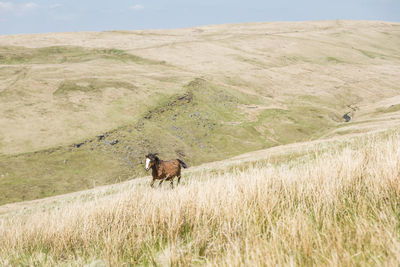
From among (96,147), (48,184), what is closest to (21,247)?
(48,184)

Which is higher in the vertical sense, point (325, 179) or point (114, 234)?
point (325, 179)

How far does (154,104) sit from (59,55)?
74.6 meters

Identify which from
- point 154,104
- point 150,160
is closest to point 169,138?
point 154,104

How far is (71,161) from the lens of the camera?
59250 mm

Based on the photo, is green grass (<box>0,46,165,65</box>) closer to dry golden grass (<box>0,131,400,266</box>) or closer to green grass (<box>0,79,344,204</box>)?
green grass (<box>0,79,344,204</box>)

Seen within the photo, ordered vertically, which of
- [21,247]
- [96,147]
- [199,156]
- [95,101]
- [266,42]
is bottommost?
[199,156]

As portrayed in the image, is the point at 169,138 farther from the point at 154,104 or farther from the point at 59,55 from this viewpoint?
the point at 59,55

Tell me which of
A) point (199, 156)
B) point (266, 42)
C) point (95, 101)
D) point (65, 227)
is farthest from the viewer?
point (266, 42)

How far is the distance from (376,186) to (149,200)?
13.5 feet

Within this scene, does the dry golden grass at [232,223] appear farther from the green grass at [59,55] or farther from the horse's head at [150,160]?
the green grass at [59,55]

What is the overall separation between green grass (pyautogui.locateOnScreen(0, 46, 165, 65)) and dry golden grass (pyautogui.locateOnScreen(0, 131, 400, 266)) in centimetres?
13234

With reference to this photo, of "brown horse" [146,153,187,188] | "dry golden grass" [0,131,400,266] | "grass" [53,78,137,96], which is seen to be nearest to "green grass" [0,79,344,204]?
"grass" [53,78,137,96]

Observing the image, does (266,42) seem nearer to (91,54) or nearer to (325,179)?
(91,54)

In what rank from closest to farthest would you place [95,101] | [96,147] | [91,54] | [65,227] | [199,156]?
[65,227] → [96,147] → [199,156] → [95,101] → [91,54]
